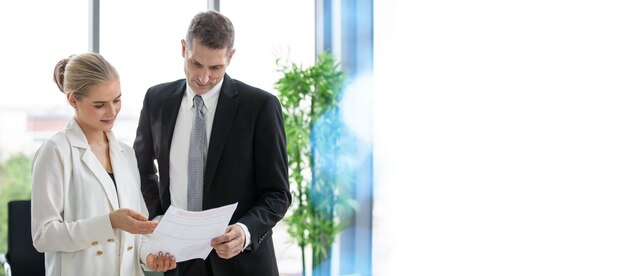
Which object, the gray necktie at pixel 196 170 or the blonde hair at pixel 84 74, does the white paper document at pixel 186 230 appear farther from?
the blonde hair at pixel 84 74

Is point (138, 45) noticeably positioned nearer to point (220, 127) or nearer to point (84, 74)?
point (220, 127)

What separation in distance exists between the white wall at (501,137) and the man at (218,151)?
1.66m

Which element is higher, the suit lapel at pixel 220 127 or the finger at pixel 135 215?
the suit lapel at pixel 220 127

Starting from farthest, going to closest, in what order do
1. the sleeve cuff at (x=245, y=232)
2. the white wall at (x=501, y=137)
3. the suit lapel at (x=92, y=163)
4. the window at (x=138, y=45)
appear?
1. the window at (x=138, y=45)
2. the white wall at (x=501, y=137)
3. the sleeve cuff at (x=245, y=232)
4. the suit lapel at (x=92, y=163)

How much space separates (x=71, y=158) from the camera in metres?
1.93

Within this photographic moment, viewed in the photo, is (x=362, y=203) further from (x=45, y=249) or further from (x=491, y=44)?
(x=45, y=249)

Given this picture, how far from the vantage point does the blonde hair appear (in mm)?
1966

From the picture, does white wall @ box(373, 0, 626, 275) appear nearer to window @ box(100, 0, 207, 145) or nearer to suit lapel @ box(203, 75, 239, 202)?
window @ box(100, 0, 207, 145)

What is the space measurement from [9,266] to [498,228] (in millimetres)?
2402

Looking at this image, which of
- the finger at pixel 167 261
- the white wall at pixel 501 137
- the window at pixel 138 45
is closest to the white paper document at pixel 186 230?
the finger at pixel 167 261

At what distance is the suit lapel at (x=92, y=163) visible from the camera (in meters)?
1.96

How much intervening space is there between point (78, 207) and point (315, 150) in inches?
119

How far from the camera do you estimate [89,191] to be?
1.93 metres

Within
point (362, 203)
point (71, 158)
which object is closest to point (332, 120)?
point (362, 203)
